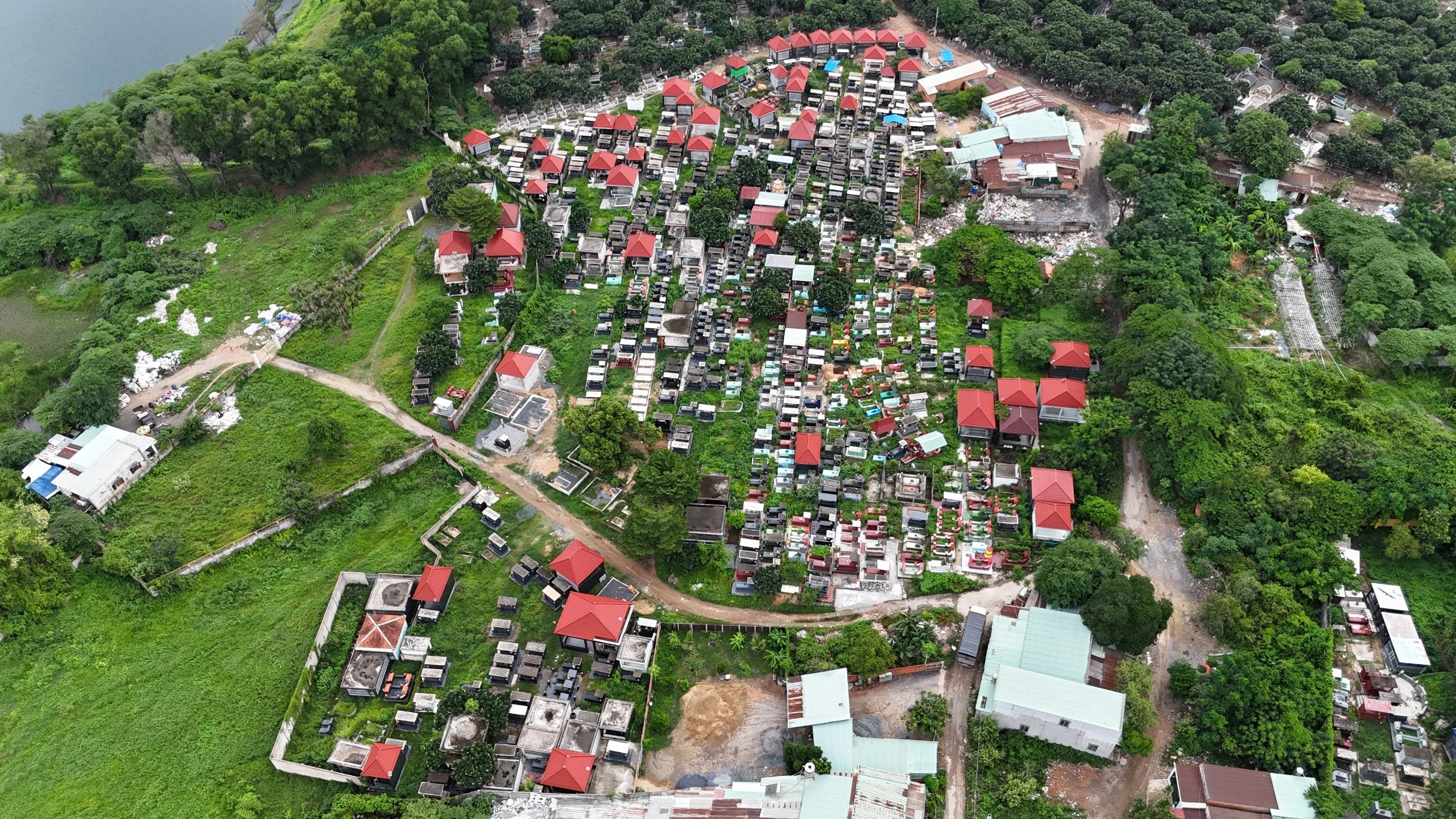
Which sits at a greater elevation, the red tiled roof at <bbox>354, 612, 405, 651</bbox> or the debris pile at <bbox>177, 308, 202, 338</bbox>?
the debris pile at <bbox>177, 308, 202, 338</bbox>

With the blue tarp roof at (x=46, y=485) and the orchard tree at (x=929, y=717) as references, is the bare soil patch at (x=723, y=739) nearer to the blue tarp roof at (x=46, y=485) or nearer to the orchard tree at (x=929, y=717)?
the orchard tree at (x=929, y=717)

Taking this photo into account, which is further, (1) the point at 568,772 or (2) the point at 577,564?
(2) the point at 577,564

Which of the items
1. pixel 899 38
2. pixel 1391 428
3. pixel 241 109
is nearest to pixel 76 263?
pixel 241 109

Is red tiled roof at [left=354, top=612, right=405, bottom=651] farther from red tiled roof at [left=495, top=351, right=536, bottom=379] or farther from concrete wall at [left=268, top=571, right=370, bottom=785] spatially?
red tiled roof at [left=495, top=351, right=536, bottom=379]

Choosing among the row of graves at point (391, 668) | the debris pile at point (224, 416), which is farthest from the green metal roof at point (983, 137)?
the debris pile at point (224, 416)

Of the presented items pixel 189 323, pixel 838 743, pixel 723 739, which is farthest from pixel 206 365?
pixel 838 743

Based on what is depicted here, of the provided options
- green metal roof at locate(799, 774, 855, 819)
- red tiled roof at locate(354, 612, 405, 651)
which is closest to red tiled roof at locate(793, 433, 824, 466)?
green metal roof at locate(799, 774, 855, 819)

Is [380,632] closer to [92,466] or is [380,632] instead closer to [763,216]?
[92,466]
